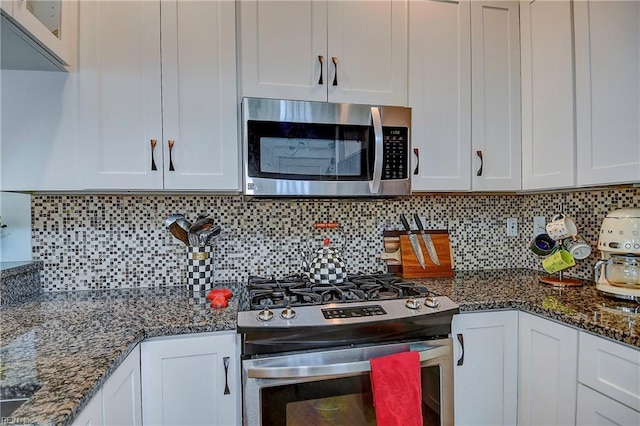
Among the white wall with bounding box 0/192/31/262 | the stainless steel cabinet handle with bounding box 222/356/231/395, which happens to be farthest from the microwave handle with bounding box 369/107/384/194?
the white wall with bounding box 0/192/31/262

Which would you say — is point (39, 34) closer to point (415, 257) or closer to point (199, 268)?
point (199, 268)

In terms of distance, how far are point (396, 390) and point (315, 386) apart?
0.28 meters

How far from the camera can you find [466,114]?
1.82 m

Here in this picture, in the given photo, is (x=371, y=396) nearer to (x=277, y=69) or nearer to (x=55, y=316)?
(x=55, y=316)

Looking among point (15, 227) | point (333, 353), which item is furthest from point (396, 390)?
point (15, 227)

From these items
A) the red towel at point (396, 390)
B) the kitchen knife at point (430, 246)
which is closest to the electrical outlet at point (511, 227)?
the kitchen knife at point (430, 246)

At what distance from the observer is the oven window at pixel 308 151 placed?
1539 mm

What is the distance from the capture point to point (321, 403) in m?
1.25

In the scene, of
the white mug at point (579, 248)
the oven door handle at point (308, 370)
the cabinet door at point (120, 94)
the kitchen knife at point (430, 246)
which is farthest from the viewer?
the kitchen knife at point (430, 246)

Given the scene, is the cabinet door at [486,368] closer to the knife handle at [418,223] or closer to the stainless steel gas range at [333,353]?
the stainless steel gas range at [333,353]

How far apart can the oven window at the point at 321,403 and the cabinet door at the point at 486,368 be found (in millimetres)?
441

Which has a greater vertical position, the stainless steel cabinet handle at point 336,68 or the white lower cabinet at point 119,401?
the stainless steel cabinet handle at point 336,68

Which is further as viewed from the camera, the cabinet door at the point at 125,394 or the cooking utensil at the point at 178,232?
the cooking utensil at the point at 178,232

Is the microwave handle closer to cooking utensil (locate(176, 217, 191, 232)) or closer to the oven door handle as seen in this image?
the oven door handle
